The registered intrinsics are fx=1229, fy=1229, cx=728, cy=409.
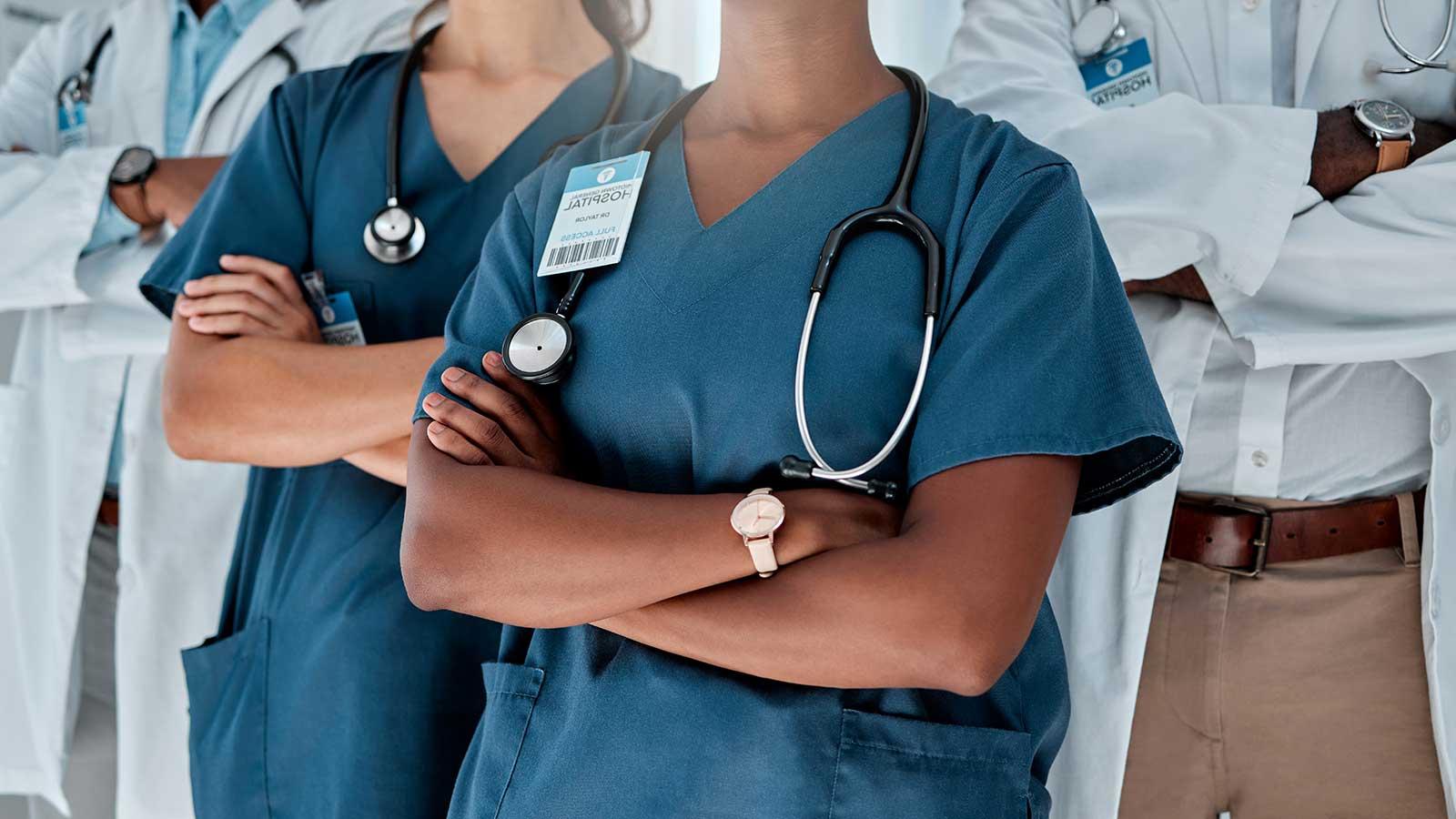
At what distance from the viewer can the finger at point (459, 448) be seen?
1.00 m

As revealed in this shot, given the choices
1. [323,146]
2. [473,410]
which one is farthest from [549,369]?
[323,146]

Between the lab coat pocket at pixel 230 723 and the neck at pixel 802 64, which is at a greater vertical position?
the neck at pixel 802 64

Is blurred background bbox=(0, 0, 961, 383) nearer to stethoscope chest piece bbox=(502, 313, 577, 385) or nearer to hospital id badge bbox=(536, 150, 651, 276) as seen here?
hospital id badge bbox=(536, 150, 651, 276)

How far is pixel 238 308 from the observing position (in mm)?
1356

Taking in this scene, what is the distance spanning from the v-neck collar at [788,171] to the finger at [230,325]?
21.5 inches

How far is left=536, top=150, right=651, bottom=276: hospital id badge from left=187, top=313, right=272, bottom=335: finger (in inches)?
16.5

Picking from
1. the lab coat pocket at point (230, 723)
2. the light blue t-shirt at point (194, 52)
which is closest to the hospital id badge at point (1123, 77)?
the lab coat pocket at point (230, 723)

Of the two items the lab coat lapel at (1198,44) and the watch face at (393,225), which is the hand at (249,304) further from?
the lab coat lapel at (1198,44)

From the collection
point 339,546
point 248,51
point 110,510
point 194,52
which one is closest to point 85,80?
point 194,52

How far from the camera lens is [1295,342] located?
1295 mm

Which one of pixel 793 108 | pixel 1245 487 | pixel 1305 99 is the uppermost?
pixel 793 108

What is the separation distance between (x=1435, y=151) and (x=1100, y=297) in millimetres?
615

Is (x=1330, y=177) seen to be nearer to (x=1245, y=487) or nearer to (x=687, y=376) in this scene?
(x=1245, y=487)

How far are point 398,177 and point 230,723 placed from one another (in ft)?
2.09
